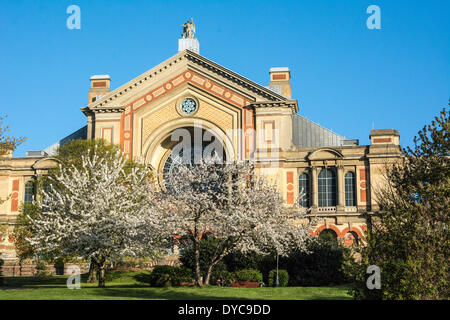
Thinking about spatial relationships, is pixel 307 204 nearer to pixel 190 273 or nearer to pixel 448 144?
pixel 190 273

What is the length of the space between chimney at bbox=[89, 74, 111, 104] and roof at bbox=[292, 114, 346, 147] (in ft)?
57.3

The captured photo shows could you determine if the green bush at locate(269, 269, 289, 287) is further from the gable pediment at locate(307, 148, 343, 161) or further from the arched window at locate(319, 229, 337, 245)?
the gable pediment at locate(307, 148, 343, 161)

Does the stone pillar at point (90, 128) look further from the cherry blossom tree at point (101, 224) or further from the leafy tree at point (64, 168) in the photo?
the cherry blossom tree at point (101, 224)

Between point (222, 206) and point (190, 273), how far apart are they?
582 cm

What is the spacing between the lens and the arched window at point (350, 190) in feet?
168

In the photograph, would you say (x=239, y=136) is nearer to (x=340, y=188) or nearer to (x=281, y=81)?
(x=281, y=81)

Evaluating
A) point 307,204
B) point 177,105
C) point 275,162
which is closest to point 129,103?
point 177,105

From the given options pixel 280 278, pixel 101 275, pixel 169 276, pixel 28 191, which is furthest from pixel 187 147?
pixel 101 275

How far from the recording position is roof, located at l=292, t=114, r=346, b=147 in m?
56.9

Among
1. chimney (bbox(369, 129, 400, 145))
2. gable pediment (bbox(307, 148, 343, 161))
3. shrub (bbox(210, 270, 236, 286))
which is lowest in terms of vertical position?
shrub (bbox(210, 270, 236, 286))

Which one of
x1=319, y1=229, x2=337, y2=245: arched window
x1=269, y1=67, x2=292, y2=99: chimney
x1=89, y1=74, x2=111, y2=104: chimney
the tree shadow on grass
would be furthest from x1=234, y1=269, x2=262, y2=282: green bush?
x1=89, y1=74, x2=111, y2=104: chimney

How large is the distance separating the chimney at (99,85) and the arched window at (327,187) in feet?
68.1

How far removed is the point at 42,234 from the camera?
3675 centimetres
